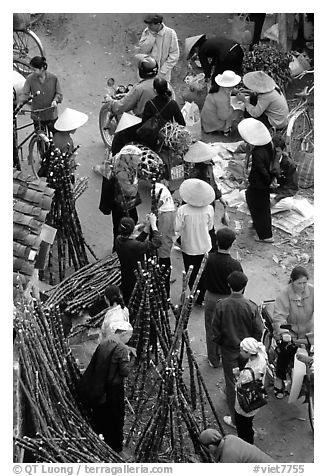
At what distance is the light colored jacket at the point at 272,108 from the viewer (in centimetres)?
1267

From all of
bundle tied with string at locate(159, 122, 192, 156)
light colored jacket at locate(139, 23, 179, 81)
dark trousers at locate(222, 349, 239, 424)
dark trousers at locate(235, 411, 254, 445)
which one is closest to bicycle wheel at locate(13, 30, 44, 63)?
light colored jacket at locate(139, 23, 179, 81)

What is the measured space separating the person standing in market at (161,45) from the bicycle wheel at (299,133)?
70.1 inches

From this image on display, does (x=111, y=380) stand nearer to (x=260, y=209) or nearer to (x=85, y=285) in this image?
(x=85, y=285)

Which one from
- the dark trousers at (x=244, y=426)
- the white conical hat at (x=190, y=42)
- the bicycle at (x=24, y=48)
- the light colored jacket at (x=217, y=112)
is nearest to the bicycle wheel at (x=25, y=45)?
the bicycle at (x=24, y=48)

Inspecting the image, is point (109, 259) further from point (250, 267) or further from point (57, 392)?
point (57, 392)

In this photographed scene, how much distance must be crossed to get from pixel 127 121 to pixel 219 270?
2.99 m

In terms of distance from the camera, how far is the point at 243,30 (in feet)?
49.0

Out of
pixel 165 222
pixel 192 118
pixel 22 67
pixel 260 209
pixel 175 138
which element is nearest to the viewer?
pixel 165 222

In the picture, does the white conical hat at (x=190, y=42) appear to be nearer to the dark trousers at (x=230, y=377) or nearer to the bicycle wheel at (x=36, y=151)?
the bicycle wheel at (x=36, y=151)

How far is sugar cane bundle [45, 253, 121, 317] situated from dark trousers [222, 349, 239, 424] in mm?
1650

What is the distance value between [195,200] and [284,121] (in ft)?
9.72

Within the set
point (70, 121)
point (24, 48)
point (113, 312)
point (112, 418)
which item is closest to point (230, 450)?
point (112, 418)
